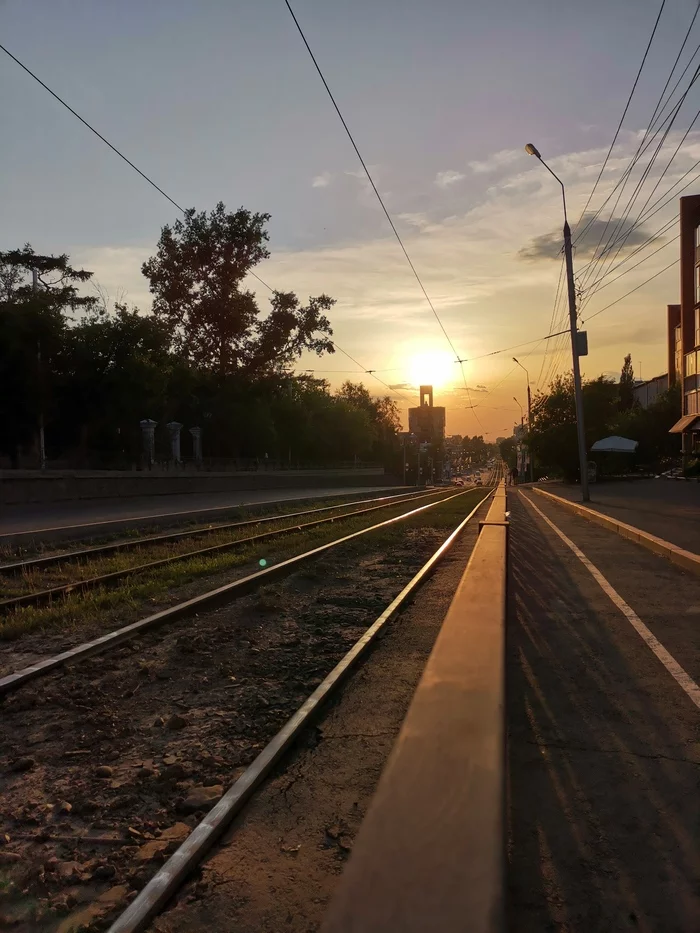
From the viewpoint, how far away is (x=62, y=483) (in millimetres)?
23719

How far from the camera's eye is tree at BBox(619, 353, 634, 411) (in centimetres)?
7738

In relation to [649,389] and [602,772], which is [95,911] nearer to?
[602,772]

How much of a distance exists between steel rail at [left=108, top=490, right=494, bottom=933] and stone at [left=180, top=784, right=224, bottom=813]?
0.36 feet

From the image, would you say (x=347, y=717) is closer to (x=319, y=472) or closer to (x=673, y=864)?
(x=673, y=864)

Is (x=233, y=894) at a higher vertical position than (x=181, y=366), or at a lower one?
lower

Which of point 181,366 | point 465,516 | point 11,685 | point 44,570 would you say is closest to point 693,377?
point 465,516

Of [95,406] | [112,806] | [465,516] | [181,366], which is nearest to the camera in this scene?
[112,806]

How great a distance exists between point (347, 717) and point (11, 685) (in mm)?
2498

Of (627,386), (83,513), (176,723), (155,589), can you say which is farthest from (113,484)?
(627,386)

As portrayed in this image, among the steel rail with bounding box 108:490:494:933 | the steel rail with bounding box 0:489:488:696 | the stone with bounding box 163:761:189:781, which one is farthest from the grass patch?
the stone with bounding box 163:761:189:781

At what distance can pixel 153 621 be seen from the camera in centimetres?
705

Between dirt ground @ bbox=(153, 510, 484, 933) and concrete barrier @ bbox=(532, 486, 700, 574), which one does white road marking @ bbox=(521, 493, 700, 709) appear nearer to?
concrete barrier @ bbox=(532, 486, 700, 574)

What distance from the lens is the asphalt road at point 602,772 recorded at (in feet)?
8.97

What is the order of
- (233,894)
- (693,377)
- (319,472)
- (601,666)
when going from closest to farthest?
(233,894)
(601,666)
(693,377)
(319,472)
